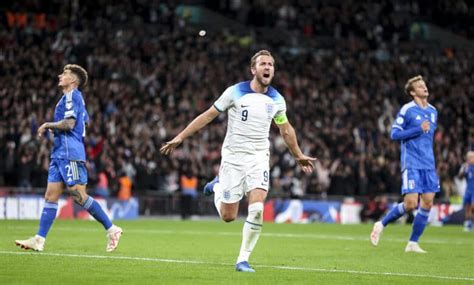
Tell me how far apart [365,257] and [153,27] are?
2560 centimetres

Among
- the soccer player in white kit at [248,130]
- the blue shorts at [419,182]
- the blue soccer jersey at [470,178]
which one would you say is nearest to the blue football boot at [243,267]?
the soccer player in white kit at [248,130]

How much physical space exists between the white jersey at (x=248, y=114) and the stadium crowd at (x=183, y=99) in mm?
17585

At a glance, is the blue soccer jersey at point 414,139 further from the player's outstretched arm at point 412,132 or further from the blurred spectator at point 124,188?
the blurred spectator at point 124,188

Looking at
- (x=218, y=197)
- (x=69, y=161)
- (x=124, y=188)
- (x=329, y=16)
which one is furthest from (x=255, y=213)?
(x=329, y=16)

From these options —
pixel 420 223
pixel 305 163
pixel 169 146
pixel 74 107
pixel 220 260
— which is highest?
pixel 74 107

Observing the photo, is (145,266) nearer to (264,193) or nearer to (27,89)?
(264,193)

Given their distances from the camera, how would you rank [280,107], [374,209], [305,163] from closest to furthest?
[280,107] < [305,163] < [374,209]

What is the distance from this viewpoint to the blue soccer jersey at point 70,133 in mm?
15758

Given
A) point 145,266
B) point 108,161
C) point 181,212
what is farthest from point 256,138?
point 181,212

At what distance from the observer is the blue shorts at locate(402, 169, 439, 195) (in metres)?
17.9

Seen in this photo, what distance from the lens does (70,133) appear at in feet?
52.1

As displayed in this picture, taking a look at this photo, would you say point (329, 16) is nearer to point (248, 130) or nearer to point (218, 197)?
point (218, 197)

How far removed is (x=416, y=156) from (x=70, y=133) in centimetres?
604

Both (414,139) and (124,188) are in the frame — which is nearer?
(414,139)
